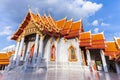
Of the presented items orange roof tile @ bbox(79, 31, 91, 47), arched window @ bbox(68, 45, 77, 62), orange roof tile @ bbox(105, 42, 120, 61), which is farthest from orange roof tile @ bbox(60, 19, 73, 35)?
orange roof tile @ bbox(105, 42, 120, 61)

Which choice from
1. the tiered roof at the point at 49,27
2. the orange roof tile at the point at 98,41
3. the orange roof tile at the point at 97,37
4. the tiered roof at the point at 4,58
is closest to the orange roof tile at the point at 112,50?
the orange roof tile at the point at 98,41

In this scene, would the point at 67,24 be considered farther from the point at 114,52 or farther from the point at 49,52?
the point at 114,52

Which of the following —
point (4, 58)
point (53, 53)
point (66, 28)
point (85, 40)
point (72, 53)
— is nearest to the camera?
point (53, 53)

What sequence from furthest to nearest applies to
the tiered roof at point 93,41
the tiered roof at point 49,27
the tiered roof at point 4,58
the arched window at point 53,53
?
the tiered roof at point 4,58, the tiered roof at point 93,41, the arched window at point 53,53, the tiered roof at point 49,27

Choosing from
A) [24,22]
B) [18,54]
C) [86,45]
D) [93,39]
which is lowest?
[18,54]

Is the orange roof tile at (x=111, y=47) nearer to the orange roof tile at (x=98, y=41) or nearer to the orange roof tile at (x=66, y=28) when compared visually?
the orange roof tile at (x=98, y=41)

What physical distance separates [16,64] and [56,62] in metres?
4.02

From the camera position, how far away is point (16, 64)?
11742 millimetres

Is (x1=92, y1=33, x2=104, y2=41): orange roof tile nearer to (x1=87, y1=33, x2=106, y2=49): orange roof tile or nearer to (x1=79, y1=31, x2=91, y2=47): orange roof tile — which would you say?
(x1=87, y1=33, x2=106, y2=49): orange roof tile

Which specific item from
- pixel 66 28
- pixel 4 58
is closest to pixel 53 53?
pixel 66 28

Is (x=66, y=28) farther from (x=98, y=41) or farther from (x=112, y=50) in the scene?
(x=112, y=50)

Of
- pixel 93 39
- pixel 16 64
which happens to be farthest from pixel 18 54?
pixel 93 39

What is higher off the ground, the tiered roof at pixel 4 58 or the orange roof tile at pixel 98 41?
the orange roof tile at pixel 98 41

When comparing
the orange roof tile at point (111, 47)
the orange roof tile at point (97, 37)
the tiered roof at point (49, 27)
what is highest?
the tiered roof at point (49, 27)
